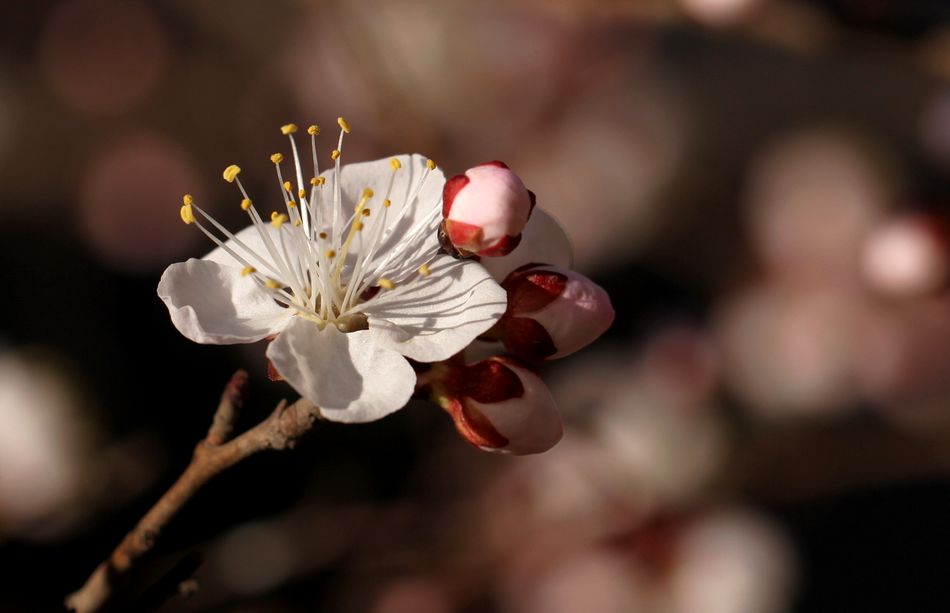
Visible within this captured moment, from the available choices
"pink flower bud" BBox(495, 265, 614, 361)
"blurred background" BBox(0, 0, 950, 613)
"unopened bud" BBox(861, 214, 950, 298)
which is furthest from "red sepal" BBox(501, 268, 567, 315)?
"unopened bud" BBox(861, 214, 950, 298)

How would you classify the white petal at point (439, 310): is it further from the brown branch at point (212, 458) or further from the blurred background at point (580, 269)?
the blurred background at point (580, 269)

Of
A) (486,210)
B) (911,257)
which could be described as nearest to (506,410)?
(486,210)

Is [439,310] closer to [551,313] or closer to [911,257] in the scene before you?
[551,313]

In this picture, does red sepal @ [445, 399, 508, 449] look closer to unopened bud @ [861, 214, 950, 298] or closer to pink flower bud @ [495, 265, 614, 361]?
pink flower bud @ [495, 265, 614, 361]

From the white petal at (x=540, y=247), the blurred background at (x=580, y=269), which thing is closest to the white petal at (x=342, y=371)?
the white petal at (x=540, y=247)

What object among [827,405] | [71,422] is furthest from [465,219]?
[827,405]

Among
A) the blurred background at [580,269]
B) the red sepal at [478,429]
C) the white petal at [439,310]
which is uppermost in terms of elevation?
the white petal at [439,310]
